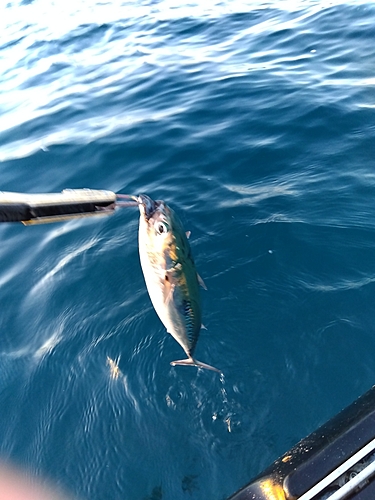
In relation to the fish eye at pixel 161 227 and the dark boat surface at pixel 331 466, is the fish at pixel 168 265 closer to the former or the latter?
the fish eye at pixel 161 227

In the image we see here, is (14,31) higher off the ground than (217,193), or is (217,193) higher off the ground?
(14,31)

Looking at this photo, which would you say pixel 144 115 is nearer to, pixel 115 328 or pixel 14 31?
pixel 115 328

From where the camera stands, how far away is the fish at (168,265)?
7.85 feet

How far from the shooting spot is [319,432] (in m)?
2.36

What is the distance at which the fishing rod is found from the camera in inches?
61.4

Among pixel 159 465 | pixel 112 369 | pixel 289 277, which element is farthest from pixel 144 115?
pixel 159 465

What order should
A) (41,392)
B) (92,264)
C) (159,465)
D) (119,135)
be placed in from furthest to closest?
(119,135)
(92,264)
(41,392)
(159,465)

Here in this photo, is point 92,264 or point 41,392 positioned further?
point 92,264

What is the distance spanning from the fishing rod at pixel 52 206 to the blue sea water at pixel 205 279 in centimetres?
217

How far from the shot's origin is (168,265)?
2441 mm

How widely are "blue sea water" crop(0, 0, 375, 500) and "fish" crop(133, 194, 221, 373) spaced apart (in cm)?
120

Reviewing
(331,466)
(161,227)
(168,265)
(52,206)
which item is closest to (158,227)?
(161,227)

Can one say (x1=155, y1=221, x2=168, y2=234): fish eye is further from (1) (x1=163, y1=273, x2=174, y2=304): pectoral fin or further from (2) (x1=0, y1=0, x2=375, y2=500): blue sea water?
(2) (x1=0, y1=0, x2=375, y2=500): blue sea water

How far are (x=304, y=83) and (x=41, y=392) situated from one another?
724 centimetres
